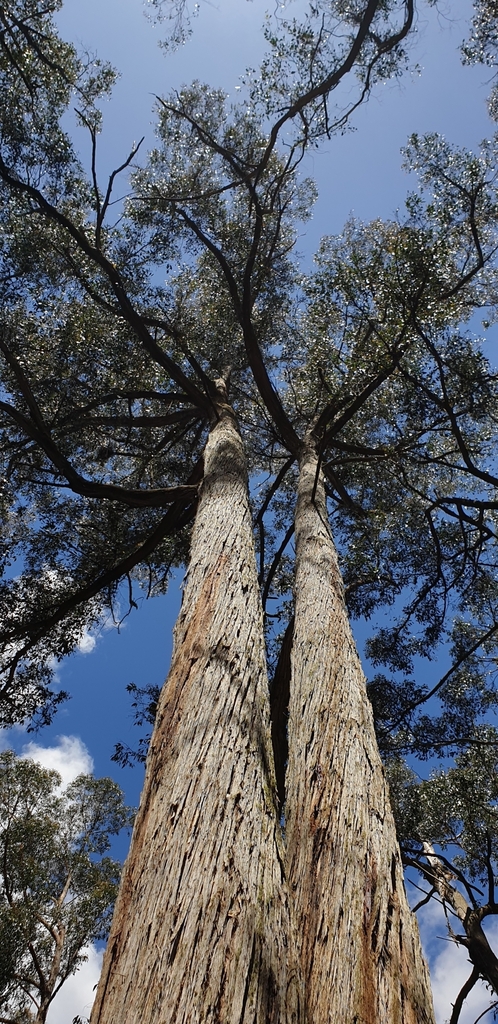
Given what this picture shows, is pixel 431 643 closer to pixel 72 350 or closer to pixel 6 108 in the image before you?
pixel 72 350

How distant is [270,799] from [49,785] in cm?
1158

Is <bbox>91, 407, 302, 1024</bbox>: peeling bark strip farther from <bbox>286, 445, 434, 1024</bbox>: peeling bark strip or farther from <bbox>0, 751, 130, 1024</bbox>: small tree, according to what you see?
<bbox>0, 751, 130, 1024</bbox>: small tree

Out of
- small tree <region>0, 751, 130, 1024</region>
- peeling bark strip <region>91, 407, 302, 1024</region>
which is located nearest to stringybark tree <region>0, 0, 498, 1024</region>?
peeling bark strip <region>91, 407, 302, 1024</region>

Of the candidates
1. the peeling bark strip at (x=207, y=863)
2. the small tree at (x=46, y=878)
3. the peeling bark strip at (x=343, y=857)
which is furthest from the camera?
the small tree at (x=46, y=878)

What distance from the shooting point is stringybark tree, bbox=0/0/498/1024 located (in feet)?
5.36

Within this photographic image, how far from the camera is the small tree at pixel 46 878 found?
9.28 metres

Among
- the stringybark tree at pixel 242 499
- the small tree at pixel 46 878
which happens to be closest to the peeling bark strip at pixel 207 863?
the stringybark tree at pixel 242 499

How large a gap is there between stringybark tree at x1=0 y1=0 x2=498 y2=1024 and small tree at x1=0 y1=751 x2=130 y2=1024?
15.8ft

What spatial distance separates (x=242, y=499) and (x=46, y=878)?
10.3 metres

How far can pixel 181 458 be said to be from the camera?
30.0ft

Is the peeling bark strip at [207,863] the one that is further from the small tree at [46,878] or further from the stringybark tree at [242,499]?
the small tree at [46,878]

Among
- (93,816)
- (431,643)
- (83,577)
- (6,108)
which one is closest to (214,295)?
(6,108)

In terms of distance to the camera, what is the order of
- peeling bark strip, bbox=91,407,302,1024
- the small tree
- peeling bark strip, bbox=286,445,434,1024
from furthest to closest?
1. the small tree
2. peeling bark strip, bbox=286,445,434,1024
3. peeling bark strip, bbox=91,407,302,1024

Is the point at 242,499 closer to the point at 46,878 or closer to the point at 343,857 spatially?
the point at 343,857
